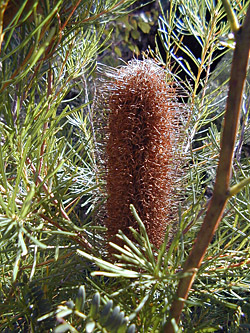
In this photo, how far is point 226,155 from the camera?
0.21 metres

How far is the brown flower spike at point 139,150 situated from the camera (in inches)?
13.2

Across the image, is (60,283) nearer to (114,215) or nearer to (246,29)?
(114,215)

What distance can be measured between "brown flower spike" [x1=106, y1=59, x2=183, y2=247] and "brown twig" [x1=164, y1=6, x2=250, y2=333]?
0.11m

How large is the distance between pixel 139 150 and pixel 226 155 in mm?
130

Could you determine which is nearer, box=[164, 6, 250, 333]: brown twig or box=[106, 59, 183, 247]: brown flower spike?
box=[164, 6, 250, 333]: brown twig

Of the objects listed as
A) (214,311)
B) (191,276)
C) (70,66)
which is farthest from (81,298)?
(70,66)

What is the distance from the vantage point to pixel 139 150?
334mm

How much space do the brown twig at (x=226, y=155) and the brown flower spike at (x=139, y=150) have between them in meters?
0.11

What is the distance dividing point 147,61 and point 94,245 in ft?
0.60

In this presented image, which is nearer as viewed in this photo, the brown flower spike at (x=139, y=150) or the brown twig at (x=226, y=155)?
the brown twig at (x=226, y=155)

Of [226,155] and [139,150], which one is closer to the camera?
[226,155]

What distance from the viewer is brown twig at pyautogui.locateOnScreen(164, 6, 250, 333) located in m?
0.20

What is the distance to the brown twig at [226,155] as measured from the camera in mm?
204

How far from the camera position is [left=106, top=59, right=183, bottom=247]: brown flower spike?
34 cm
